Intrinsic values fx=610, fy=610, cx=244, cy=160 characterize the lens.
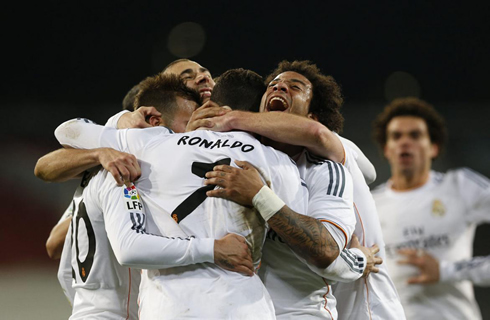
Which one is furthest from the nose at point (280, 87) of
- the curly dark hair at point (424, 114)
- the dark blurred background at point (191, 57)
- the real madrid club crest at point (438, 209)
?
the dark blurred background at point (191, 57)

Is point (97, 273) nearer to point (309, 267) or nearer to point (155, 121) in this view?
point (155, 121)

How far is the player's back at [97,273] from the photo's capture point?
315 cm

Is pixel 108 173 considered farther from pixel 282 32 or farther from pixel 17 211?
pixel 282 32

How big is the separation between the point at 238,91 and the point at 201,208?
0.83 m

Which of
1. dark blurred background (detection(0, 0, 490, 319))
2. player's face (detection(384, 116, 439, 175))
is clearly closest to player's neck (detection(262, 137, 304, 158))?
player's face (detection(384, 116, 439, 175))

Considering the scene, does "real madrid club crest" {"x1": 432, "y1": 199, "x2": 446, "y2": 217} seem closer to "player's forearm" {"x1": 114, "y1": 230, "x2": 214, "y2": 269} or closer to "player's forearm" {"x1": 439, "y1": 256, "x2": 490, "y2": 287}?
"player's forearm" {"x1": 439, "y1": 256, "x2": 490, "y2": 287}

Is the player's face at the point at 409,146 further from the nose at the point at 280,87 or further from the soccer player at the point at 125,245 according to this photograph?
the soccer player at the point at 125,245

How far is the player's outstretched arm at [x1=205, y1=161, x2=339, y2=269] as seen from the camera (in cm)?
272

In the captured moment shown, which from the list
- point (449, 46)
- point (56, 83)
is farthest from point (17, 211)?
point (449, 46)

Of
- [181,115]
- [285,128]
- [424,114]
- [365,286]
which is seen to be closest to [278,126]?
[285,128]

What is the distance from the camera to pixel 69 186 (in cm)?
945

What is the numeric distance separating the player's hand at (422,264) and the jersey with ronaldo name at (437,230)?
3.8 inches

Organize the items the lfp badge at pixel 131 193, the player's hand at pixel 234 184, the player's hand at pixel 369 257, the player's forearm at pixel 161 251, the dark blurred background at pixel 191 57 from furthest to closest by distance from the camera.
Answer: the dark blurred background at pixel 191 57 → the player's hand at pixel 369 257 → the lfp badge at pixel 131 193 → the player's hand at pixel 234 184 → the player's forearm at pixel 161 251

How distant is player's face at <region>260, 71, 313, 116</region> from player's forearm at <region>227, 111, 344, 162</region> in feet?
0.89
